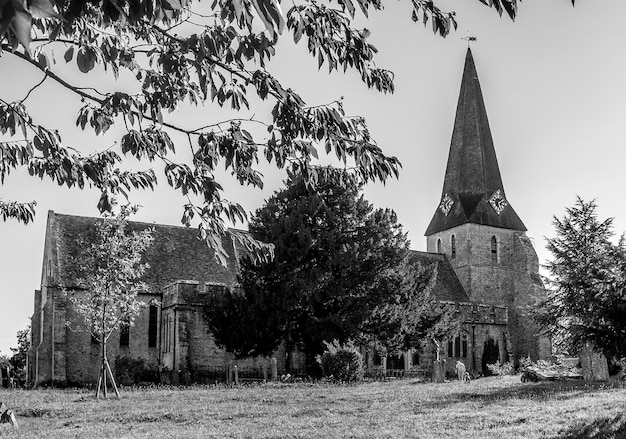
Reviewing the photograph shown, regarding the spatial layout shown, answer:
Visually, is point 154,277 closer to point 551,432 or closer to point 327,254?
point 327,254

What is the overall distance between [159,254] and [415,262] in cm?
1358

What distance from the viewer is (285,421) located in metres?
13.3

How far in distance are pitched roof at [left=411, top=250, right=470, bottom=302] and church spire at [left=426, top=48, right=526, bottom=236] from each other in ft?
8.40

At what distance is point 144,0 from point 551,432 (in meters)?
10.7

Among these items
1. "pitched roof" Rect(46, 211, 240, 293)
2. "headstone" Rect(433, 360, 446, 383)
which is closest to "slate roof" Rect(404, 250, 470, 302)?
"pitched roof" Rect(46, 211, 240, 293)

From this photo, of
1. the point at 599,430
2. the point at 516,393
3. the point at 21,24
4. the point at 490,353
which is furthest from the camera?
the point at 490,353

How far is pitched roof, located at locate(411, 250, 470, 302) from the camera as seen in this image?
44.8 meters

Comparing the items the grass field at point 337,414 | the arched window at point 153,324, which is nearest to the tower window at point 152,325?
the arched window at point 153,324

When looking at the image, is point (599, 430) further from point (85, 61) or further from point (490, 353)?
point (490, 353)

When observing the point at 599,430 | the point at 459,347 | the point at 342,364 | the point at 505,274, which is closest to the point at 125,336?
the point at 342,364

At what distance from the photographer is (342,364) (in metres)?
25.2

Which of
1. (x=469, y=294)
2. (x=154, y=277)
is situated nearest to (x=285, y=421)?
(x=154, y=277)

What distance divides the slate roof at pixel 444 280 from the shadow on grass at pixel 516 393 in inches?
936

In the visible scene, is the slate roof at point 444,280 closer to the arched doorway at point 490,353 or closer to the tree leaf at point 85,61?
the arched doorway at point 490,353
